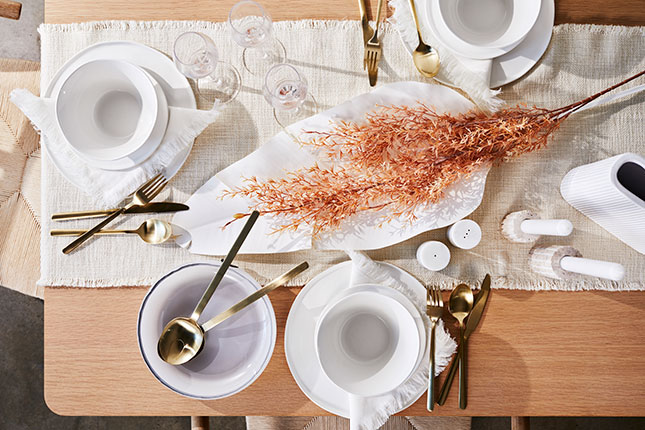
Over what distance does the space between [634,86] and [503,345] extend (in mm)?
598

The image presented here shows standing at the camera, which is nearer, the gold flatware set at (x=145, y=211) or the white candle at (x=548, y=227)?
the white candle at (x=548, y=227)

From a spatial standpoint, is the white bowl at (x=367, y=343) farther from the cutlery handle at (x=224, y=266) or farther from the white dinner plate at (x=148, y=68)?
the white dinner plate at (x=148, y=68)

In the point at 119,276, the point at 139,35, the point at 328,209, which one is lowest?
the point at 119,276

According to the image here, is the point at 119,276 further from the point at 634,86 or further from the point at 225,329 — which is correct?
the point at 634,86

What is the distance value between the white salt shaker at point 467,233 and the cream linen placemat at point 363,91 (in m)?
0.05

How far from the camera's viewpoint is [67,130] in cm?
84

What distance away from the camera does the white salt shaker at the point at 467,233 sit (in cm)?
88

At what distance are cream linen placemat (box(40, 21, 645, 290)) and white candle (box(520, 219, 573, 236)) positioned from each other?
7cm

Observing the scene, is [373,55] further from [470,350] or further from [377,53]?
[470,350]

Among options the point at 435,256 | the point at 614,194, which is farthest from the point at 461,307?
the point at 614,194

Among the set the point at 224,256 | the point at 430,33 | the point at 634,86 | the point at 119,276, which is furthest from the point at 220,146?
the point at 634,86

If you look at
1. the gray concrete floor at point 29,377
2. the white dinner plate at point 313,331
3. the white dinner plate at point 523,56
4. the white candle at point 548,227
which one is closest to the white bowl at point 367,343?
the white dinner plate at point 313,331

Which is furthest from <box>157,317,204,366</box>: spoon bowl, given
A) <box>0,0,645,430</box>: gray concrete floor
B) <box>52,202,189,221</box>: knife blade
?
<box>0,0,645,430</box>: gray concrete floor

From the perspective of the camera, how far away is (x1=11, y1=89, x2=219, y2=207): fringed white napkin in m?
0.88
